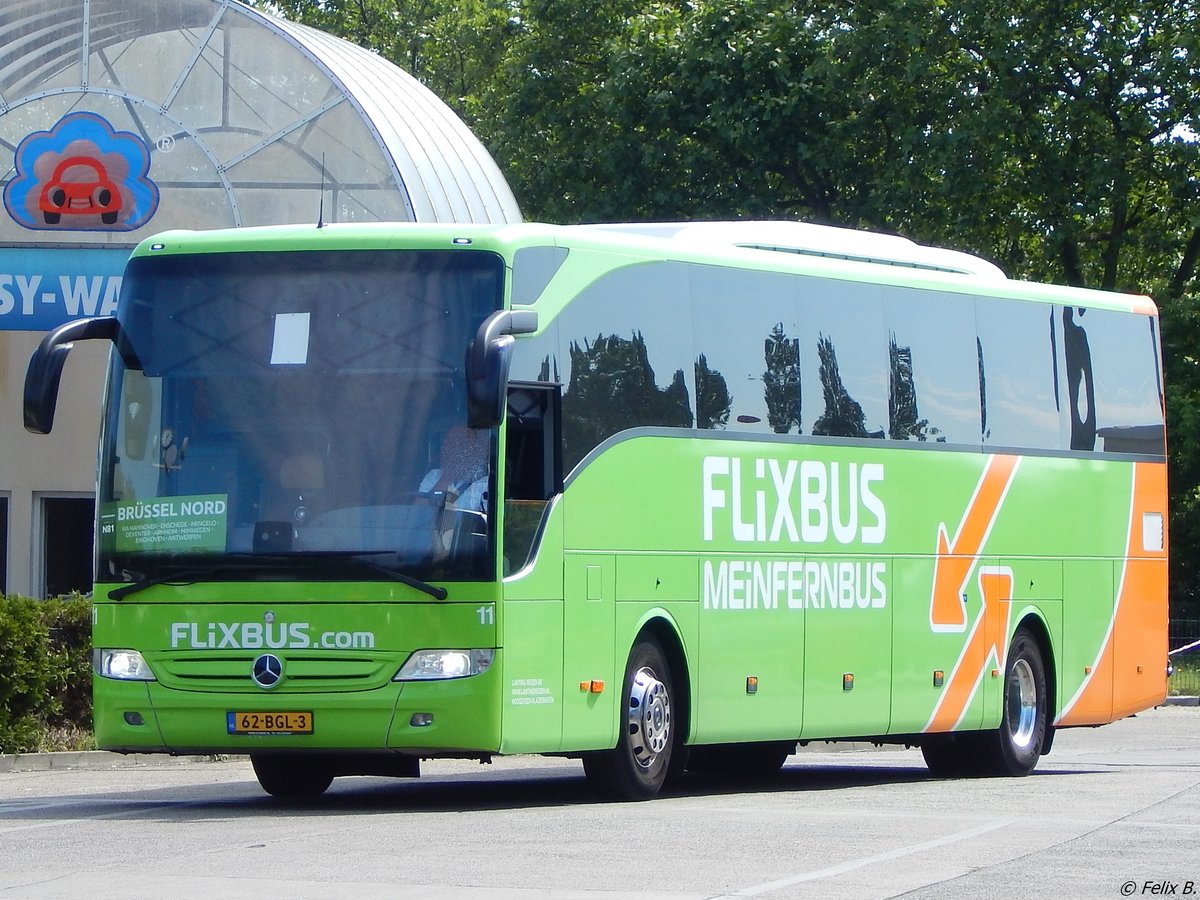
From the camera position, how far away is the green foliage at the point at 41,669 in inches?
717

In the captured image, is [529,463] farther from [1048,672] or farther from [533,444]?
[1048,672]

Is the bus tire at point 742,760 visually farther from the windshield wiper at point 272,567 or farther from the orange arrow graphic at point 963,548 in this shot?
the windshield wiper at point 272,567

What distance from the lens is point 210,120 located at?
27656 mm

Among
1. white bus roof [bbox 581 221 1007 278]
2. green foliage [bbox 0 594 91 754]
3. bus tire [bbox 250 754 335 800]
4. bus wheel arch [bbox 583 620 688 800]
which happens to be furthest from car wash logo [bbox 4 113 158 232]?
bus wheel arch [bbox 583 620 688 800]

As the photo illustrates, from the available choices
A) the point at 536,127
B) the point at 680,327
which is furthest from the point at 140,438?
the point at 536,127

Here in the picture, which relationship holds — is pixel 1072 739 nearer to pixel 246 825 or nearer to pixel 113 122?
pixel 113 122

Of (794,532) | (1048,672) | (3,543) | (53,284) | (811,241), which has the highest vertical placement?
Result: (53,284)

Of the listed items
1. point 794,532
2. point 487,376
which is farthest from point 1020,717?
point 487,376

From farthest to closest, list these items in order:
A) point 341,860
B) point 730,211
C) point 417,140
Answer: point 730,211 → point 417,140 → point 341,860

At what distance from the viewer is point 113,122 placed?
90.9 feet

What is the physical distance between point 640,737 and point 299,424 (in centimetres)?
288

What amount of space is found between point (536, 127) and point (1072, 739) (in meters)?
21.2

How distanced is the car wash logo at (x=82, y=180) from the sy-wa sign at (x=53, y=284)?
0.47m

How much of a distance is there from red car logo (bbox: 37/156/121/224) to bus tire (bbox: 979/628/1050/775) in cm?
1413
